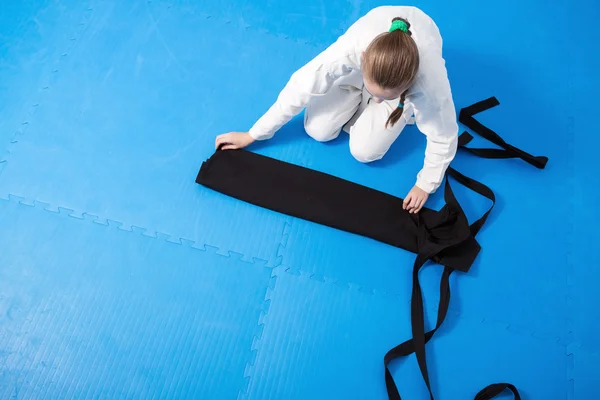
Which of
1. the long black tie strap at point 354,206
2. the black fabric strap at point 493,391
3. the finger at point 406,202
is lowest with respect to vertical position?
the black fabric strap at point 493,391

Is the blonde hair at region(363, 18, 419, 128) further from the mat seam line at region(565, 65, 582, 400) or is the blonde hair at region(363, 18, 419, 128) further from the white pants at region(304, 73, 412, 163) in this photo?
the mat seam line at region(565, 65, 582, 400)

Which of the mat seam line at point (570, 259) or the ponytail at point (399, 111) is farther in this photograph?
the mat seam line at point (570, 259)

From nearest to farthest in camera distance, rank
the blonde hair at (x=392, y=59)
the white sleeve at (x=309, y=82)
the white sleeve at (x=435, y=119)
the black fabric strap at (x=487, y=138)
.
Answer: the blonde hair at (x=392, y=59) → the white sleeve at (x=435, y=119) → the white sleeve at (x=309, y=82) → the black fabric strap at (x=487, y=138)

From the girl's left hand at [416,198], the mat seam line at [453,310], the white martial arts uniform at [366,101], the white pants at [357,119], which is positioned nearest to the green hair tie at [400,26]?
the white martial arts uniform at [366,101]

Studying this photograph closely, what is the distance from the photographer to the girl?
131 centimetres

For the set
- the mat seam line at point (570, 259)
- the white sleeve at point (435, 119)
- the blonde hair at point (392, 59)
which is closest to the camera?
the blonde hair at point (392, 59)

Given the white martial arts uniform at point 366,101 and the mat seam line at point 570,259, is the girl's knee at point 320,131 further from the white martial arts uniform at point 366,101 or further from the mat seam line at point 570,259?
the mat seam line at point 570,259

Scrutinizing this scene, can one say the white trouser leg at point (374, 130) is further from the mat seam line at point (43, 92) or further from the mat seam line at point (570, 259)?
the mat seam line at point (43, 92)

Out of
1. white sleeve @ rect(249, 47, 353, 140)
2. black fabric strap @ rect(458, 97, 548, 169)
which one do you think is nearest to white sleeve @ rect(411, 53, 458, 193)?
white sleeve @ rect(249, 47, 353, 140)

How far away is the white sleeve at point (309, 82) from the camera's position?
5.35 ft

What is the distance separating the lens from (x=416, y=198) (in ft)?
6.63

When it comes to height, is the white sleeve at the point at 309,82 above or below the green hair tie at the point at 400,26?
below

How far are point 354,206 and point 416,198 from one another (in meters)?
0.29

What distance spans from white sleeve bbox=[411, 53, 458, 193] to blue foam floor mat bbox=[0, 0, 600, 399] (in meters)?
0.25
